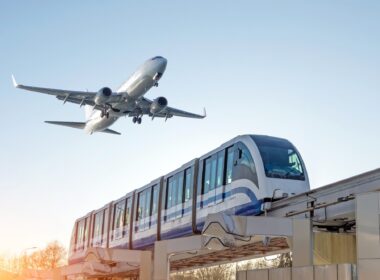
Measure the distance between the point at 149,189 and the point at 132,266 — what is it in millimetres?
4417

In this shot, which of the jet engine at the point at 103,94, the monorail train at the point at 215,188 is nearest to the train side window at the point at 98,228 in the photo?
the monorail train at the point at 215,188

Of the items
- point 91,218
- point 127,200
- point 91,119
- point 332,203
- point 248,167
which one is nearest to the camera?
point 332,203

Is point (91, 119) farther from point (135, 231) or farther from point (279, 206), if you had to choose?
point (279, 206)

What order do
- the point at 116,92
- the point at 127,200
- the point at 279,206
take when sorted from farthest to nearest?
A: the point at 116,92 < the point at 127,200 < the point at 279,206

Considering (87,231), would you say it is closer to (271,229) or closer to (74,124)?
(271,229)

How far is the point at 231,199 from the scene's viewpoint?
16.5 metres

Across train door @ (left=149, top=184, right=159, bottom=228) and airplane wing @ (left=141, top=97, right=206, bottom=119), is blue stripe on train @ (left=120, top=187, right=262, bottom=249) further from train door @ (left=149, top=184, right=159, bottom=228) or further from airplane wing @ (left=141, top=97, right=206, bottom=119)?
airplane wing @ (left=141, top=97, right=206, bottom=119)

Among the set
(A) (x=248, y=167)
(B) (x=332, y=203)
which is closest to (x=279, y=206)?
(A) (x=248, y=167)

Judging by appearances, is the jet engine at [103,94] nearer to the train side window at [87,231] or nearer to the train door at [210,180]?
the train side window at [87,231]

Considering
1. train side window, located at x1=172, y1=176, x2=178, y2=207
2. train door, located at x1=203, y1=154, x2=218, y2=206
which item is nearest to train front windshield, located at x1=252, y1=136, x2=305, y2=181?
train door, located at x1=203, y1=154, x2=218, y2=206

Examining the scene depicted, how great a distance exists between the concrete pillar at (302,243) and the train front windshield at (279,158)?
9.93 ft

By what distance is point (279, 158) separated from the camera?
54.1ft

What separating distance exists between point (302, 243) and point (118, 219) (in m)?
14.6

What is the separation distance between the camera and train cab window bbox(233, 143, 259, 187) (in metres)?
16.0
